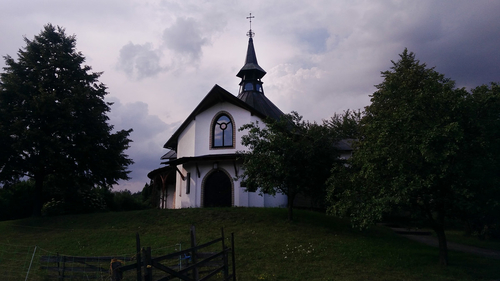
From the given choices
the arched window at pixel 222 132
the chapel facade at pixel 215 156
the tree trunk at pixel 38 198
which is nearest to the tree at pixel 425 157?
the chapel facade at pixel 215 156

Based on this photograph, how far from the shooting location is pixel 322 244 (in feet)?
47.3

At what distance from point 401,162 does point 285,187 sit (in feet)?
23.3

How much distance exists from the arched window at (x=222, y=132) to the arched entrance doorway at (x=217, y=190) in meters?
1.87

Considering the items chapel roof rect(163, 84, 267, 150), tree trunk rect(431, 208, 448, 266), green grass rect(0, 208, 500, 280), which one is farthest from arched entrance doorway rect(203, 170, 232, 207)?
tree trunk rect(431, 208, 448, 266)

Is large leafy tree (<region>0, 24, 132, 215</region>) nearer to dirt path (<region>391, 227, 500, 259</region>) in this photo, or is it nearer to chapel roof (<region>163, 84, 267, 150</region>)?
chapel roof (<region>163, 84, 267, 150</region>)

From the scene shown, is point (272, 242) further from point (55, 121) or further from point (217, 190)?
point (55, 121)

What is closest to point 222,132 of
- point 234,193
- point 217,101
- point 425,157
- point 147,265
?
point 217,101

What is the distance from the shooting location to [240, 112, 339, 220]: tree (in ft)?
54.9

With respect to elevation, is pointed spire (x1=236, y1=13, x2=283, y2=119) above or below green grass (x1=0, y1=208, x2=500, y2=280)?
above

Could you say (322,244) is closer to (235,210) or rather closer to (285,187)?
(285,187)

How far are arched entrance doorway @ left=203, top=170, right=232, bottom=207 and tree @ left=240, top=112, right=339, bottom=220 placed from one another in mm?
5911

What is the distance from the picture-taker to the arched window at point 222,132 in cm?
2408

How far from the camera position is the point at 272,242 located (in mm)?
14727

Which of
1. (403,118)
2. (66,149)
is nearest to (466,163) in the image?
(403,118)
